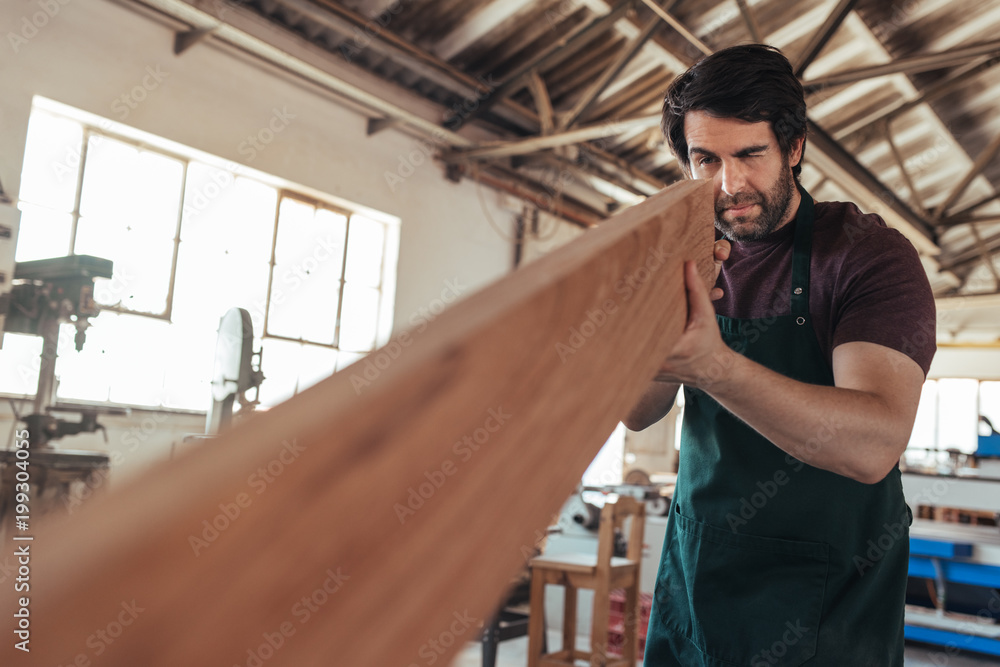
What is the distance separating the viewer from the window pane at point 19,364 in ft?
15.4

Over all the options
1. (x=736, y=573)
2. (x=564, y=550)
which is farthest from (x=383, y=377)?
(x=564, y=550)

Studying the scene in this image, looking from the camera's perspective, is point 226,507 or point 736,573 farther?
point 736,573

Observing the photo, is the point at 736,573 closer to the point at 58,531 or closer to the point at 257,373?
the point at 58,531

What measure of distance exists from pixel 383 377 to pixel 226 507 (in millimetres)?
63

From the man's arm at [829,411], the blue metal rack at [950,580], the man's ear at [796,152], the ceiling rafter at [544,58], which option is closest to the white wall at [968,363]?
the blue metal rack at [950,580]

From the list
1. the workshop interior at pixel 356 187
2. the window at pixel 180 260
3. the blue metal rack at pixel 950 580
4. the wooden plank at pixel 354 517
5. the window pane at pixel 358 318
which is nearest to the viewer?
the wooden plank at pixel 354 517

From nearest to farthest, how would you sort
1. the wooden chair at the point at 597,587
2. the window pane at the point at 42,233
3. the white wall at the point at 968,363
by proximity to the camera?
the wooden chair at the point at 597,587 → the window pane at the point at 42,233 → the white wall at the point at 968,363

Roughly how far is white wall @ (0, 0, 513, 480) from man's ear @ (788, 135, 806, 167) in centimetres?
290

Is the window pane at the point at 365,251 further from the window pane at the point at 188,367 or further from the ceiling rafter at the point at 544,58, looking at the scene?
the window pane at the point at 188,367

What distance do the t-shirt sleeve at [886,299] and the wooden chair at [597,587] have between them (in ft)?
8.66

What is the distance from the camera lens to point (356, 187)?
272 inches

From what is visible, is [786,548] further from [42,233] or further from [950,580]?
[42,233]

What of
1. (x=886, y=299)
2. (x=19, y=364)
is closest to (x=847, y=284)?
(x=886, y=299)

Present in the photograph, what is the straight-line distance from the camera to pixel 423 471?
26 centimetres
